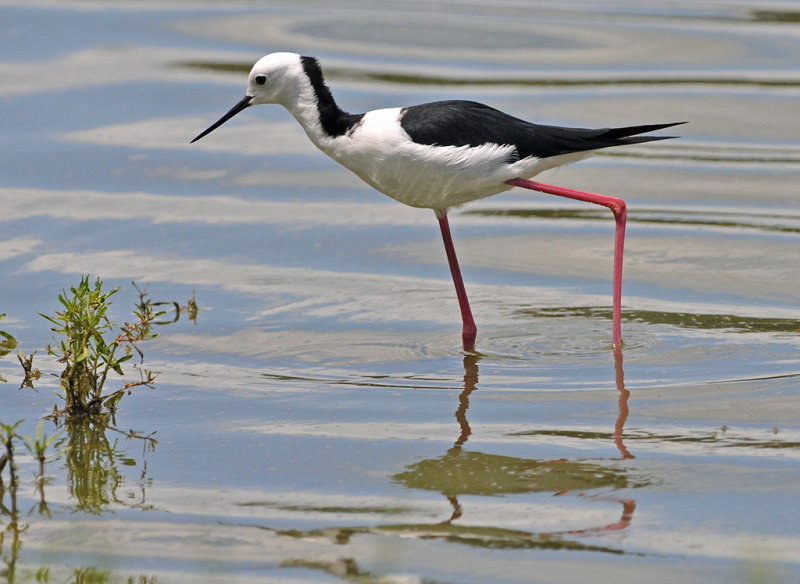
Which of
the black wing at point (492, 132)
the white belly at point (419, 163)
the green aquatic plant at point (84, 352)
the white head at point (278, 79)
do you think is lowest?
the green aquatic plant at point (84, 352)

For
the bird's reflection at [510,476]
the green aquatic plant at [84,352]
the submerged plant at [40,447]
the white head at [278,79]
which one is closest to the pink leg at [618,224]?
the white head at [278,79]

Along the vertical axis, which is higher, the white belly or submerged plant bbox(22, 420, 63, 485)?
the white belly

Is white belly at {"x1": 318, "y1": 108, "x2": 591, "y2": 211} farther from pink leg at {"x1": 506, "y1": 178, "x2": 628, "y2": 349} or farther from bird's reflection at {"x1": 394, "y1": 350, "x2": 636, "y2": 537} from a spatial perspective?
bird's reflection at {"x1": 394, "y1": 350, "x2": 636, "y2": 537}

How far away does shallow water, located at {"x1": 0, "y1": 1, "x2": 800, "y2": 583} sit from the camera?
13.0 ft

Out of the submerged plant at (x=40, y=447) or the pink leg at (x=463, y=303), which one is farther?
the pink leg at (x=463, y=303)

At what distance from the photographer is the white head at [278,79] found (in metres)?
6.29

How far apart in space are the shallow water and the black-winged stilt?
0.67m

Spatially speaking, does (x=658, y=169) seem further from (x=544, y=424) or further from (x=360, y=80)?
(x=544, y=424)

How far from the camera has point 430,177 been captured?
611cm

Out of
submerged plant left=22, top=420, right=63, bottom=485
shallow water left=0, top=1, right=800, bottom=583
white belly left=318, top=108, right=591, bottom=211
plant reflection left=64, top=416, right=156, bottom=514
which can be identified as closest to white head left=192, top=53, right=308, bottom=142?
white belly left=318, top=108, right=591, bottom=211

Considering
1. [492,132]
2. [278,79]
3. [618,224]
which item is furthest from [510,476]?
[278,79]

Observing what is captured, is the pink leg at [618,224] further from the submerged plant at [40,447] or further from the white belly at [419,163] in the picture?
the submerged plant at [40,447]

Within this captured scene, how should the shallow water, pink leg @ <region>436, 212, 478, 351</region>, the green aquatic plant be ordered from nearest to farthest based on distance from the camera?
the shallow water < the green aquatic plant < pink leg @ <region>436, 212, 478, 351</region>

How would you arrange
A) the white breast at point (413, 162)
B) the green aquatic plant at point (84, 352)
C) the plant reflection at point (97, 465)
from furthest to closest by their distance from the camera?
1. the white breast at point (413, 162)
2. the green aquatic plant at point (84, 352)
3. the plant reflection at point (97, 465)
